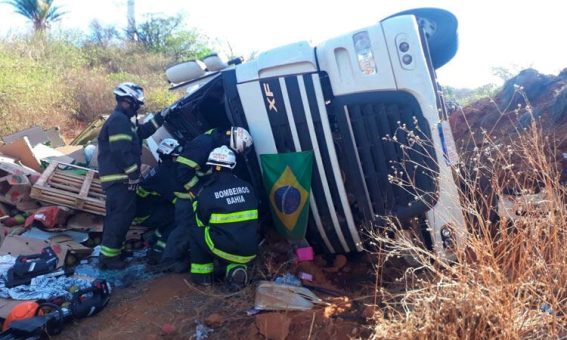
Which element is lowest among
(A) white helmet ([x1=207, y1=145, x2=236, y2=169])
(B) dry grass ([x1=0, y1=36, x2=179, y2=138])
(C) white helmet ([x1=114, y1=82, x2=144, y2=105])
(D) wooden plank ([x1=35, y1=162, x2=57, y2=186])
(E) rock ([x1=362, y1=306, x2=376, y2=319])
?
(E) rock ([x1=362, y1=306, x2=376, y2=319])

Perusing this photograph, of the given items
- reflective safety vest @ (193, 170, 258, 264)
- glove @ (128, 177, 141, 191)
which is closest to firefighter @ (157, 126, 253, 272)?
reflective safety vest @ (193, 170, 258, 264)

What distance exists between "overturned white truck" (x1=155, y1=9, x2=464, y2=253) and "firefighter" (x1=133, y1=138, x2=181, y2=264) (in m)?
1.15

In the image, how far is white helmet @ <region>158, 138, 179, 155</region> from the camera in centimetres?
542

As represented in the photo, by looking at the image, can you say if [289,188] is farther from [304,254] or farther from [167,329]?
[167,329]

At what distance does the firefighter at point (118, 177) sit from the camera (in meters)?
5.21

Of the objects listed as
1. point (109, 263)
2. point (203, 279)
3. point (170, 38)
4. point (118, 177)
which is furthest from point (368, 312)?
point (170, 38)

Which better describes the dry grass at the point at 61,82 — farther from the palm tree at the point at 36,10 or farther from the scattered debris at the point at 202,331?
the scattered debris at the point at 202,331

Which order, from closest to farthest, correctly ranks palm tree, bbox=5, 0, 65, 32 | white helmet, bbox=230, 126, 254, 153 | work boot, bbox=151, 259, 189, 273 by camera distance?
1. white helmet, bbox=230, 126, 254, 153
2. work boot, bbox=151, 259, 189, 273
3. palm tree, bbox=5, 0, 65, 32

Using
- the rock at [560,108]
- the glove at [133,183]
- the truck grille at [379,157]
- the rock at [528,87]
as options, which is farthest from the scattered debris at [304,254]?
the rock at [528,87]

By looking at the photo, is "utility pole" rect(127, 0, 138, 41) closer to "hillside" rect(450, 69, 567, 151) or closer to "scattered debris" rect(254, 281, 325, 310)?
"hillside" rect(450, 69, 567, 151)

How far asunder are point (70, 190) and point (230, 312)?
286cm

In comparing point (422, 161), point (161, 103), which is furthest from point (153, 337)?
point (161, 103)

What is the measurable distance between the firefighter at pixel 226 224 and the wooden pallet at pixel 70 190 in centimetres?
183

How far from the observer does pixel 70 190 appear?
591cm
